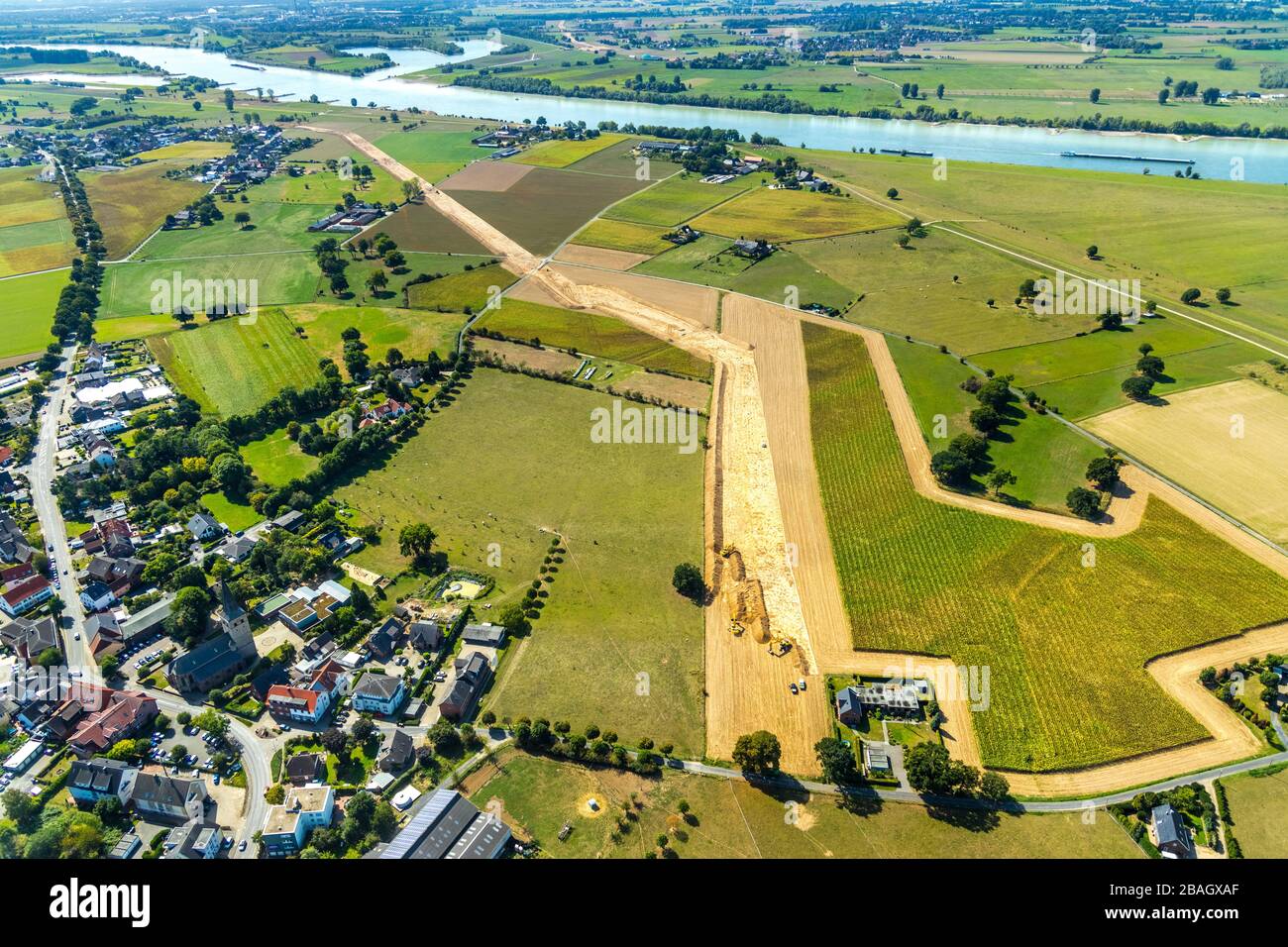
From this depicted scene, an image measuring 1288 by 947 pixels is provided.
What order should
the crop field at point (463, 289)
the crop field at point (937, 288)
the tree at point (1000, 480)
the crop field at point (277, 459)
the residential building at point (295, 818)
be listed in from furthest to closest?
the crop field at point (463, 289)
the crop field at point (937, 288)
the crop field at point (277, 459)
the tree at point (1000, 480)
the residential building at point (295, 818)

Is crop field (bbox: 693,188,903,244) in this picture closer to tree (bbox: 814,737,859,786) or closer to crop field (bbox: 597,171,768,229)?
crop field (bbox: 597,171,768,229)

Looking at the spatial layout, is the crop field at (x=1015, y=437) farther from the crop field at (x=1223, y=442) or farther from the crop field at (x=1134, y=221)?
the crop field at (x=1134, y=221)

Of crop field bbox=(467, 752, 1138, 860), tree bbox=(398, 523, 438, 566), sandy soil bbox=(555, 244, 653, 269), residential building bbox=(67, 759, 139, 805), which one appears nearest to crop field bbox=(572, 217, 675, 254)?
sandy soil bbox=(555, 244, 653, 269)

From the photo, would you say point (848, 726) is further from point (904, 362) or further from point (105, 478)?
point (105, 478)

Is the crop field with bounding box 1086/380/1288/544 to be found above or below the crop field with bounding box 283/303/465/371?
below

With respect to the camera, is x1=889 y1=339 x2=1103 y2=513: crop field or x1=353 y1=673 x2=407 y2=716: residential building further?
x1=889 y1=339 x2=1103 y2=513: crop field

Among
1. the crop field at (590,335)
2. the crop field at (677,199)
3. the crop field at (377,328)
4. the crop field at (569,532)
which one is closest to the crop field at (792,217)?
the crop field at (677,199)

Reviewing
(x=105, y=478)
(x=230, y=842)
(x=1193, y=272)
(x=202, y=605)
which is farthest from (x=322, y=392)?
(x=1193, y=272)
